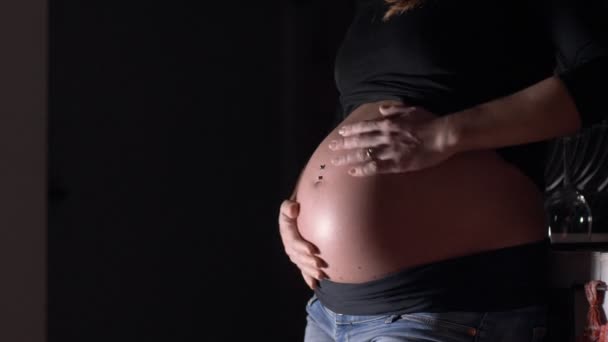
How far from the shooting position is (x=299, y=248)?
2.89ft

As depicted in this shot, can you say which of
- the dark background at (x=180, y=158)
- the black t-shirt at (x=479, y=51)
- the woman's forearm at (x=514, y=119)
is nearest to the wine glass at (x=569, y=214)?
the black t-shirt at (x=479, y=51)

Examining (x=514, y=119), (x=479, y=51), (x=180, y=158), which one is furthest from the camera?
(x=180, y=158)

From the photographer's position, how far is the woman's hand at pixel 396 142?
0.75 meters

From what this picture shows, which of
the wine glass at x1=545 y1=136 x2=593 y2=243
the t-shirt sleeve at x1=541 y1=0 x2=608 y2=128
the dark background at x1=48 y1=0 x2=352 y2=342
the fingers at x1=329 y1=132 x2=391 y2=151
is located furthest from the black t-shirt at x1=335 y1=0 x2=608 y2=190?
the dark background at x1=48 y1=0 x2=352 y2=342

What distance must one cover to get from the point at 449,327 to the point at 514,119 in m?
0.25

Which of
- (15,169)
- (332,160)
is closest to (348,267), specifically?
(332,160)

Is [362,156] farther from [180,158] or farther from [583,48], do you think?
[180,158]

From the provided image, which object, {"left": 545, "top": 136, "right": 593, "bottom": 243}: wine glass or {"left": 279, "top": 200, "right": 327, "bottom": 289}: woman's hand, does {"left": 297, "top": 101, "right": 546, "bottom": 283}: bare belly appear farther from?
{"left": 545, "top": 136, "right": 593, "bottom": 243}: wine glass

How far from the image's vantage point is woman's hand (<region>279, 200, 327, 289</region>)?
0.86 meters

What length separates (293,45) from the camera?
2.39 m

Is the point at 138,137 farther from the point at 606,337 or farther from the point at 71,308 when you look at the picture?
the point at 606,337

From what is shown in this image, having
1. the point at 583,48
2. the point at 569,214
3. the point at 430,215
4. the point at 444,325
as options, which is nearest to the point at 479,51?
the point at 583,48

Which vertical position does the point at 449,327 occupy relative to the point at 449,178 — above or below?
below

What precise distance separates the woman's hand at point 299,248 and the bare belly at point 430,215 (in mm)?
46
